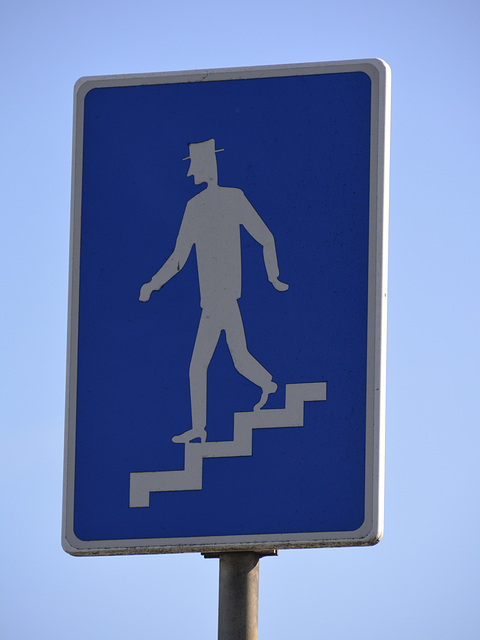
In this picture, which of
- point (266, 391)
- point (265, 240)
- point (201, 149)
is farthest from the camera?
point (201, 149)

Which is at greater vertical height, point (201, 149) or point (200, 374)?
point (201, 149)

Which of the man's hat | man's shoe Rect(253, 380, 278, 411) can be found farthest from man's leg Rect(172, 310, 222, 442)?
the man's hat

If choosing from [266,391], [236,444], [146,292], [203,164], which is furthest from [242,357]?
[203,164]

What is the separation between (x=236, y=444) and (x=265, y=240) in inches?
19.8

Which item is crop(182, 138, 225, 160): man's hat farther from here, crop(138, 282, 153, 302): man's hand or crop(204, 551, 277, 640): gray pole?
crop(204, 551, 277, 640): gray pole

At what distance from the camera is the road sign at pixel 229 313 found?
10.4ft

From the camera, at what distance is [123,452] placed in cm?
329

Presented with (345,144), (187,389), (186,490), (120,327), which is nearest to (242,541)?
(186,490)

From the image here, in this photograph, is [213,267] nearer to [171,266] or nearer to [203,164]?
[171,266]

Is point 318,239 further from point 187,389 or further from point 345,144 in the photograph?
point 187,389

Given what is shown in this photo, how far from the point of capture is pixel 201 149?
3408 mm

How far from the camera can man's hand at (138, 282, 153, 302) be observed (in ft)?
11.0

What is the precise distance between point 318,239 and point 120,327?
0.54 meters

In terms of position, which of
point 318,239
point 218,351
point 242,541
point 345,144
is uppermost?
point 345,144
